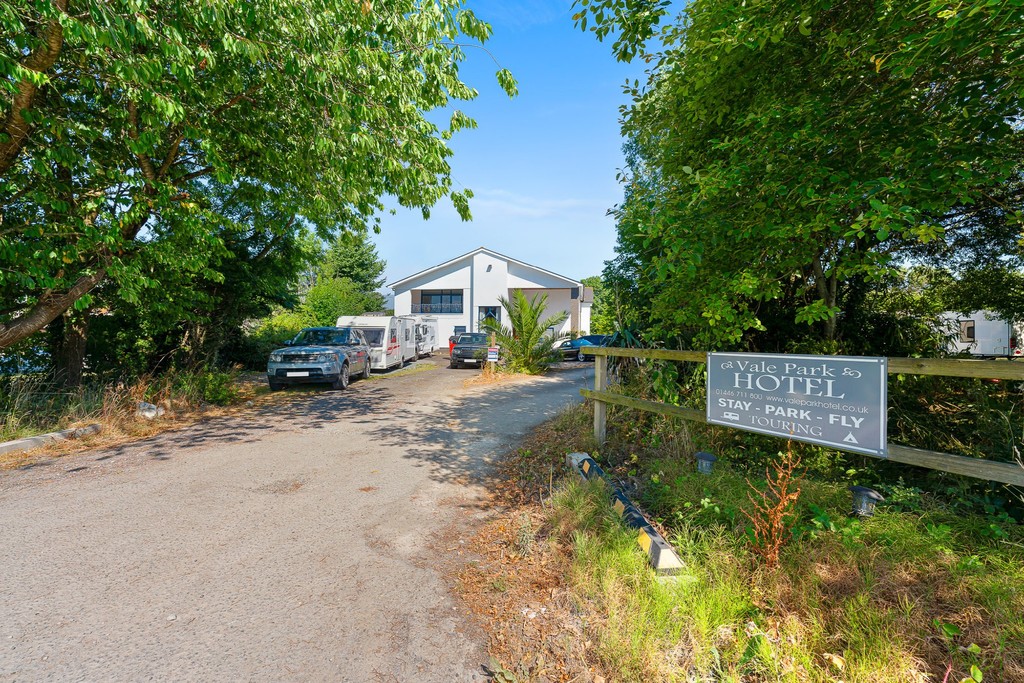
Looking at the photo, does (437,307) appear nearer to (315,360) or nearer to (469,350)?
(469,350)

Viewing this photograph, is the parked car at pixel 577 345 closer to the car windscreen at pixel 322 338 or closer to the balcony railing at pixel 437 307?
the balcony railing at pixel 437 307

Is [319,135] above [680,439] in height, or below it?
above

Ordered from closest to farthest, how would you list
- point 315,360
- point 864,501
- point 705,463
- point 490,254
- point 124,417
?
point 864,501 < point 705,463 < point 124,417 < point 315,360 < point 490,254

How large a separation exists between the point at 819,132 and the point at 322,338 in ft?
41.9

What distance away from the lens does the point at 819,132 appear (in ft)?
12.8

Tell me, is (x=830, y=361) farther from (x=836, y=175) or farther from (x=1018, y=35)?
(x=1018, y=35)

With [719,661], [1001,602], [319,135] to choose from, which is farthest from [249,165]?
[1001,602]

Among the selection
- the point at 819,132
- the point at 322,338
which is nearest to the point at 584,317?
the point at 322,338

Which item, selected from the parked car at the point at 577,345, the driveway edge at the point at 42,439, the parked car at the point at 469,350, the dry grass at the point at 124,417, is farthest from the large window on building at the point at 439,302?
the driveway edge at the point at 42,439

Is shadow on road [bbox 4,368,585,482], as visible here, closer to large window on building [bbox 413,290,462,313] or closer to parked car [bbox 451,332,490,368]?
parked car [bbox 451,332,490,368]

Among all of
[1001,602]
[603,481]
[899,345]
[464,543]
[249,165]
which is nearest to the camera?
[1001,602]

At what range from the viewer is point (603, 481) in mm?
4270

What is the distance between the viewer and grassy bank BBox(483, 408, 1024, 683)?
2.13 meters

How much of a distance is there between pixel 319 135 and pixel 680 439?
6.11 meters
